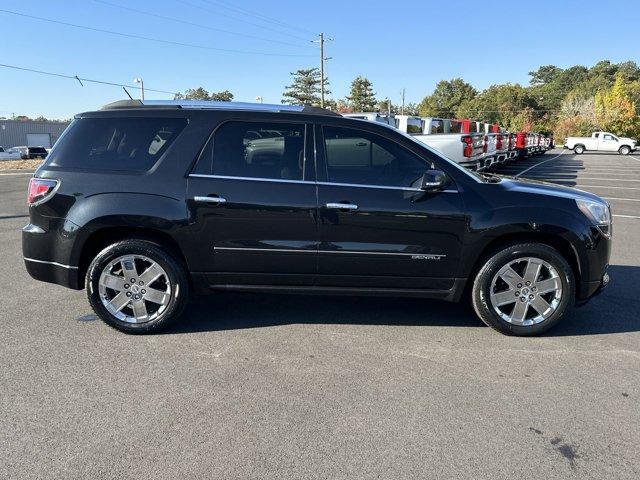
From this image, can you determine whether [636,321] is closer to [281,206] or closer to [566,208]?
[566,208]

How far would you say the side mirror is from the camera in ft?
12.8

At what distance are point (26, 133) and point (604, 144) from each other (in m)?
65.2

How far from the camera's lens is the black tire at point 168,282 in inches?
160

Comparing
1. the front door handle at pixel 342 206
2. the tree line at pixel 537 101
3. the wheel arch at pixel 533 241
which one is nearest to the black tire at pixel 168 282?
the front door handle at pixel 342 206

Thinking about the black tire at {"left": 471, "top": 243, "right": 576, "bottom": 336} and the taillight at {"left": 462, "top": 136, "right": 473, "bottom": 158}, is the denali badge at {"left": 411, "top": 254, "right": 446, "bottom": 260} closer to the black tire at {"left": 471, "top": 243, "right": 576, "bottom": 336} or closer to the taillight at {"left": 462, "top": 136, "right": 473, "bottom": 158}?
the black tire at {"left": 471, "top": 243, "right": 576, "bottom": 336}

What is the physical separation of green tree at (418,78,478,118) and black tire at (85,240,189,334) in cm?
10734

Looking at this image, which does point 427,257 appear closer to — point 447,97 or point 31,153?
point 31,153

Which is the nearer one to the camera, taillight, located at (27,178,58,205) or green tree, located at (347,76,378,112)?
taillight, located at (27,178,58,205)

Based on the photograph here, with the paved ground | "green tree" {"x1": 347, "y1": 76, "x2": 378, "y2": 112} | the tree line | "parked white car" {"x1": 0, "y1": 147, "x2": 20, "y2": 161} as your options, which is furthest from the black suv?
"green tree" {"x1": 347, "y1": 76, "x2": 378, "y2": 112}

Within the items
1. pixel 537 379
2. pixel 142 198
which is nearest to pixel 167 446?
pixel 142 198

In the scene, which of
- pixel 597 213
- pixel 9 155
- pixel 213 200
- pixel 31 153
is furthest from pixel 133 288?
pixel 31 153

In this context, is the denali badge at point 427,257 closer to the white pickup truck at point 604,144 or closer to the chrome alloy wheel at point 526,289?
the chrome alloy wheel at point 526,289

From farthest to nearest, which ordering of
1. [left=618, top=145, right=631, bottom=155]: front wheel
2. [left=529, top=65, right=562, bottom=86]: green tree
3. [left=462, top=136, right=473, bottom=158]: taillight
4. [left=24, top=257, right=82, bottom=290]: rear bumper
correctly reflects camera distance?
[left=529, top=65, right=562, bottom=86]: green tree < [left=618, top=145, right=631, bottom=155]: front wheel < [left=462, top=136, right=473, bottom=158]: taillight < [left=24, top=257, right=82, bottom=290]: rear bumper

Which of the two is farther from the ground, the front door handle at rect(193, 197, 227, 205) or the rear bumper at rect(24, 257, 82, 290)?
the front door handle at rect(193, 197, 227, 205)
